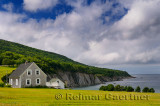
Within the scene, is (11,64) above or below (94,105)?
above

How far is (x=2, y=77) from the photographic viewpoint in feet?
212

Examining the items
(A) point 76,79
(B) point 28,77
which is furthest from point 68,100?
(A) point 76,79

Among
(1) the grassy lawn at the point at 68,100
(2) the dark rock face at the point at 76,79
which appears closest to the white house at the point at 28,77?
(1) the grassy lawn at the point at 68,100

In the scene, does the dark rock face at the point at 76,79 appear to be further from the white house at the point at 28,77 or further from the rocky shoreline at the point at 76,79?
the white house at the point at 28,77

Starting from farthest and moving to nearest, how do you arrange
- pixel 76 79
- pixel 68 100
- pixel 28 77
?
pixel 76 79, pixel 28 77, pixel 68 100

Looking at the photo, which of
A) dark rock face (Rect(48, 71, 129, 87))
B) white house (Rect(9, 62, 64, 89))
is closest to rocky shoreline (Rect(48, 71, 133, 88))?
dark rock face (Rect(48, 71, 129, 87))

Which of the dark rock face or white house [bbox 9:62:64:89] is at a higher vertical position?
white house [bbox 9:62:64:89]

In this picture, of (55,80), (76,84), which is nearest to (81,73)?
(76,84)

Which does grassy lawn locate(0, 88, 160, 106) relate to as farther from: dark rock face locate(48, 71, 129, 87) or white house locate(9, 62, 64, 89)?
dark rock face locate(48, 71, 129, 87)

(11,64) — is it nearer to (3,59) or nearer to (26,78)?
(3,59)

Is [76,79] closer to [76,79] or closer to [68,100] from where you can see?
[76,79]

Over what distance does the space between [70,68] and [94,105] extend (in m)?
131

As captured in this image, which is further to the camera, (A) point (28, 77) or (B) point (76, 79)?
(B) point (76, 79)

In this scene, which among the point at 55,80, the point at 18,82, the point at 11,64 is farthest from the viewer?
the point at 11,64
